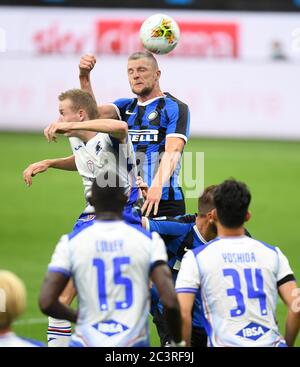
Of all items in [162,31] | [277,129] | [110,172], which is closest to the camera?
[110,172]

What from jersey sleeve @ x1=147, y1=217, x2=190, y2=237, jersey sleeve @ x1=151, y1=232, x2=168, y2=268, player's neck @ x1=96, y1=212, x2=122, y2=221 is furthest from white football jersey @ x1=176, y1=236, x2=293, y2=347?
jersey sleeve @ x1=147, y1=217, x2=190, y2=237

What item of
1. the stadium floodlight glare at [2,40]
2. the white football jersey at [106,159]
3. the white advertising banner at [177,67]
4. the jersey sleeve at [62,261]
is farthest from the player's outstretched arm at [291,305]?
the stadium floodlight glare at [2,40]

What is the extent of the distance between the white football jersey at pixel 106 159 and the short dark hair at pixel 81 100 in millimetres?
244

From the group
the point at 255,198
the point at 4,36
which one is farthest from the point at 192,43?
the point at 255,198

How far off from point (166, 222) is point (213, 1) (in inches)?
852

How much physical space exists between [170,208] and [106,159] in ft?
3.15

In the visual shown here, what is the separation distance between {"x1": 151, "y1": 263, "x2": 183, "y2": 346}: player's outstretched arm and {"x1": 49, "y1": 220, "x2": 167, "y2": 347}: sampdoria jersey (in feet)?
0.24

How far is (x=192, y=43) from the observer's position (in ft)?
94.6

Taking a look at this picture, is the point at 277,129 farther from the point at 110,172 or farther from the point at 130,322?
the point at 130,322

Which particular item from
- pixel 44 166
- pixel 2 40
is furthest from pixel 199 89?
pixel 44 166

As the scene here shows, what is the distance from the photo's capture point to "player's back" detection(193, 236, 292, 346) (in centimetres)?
664

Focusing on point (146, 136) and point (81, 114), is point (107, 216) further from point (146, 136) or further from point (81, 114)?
point (146, 136)

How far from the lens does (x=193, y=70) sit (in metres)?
28.1

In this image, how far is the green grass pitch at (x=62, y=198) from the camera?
1435cm
